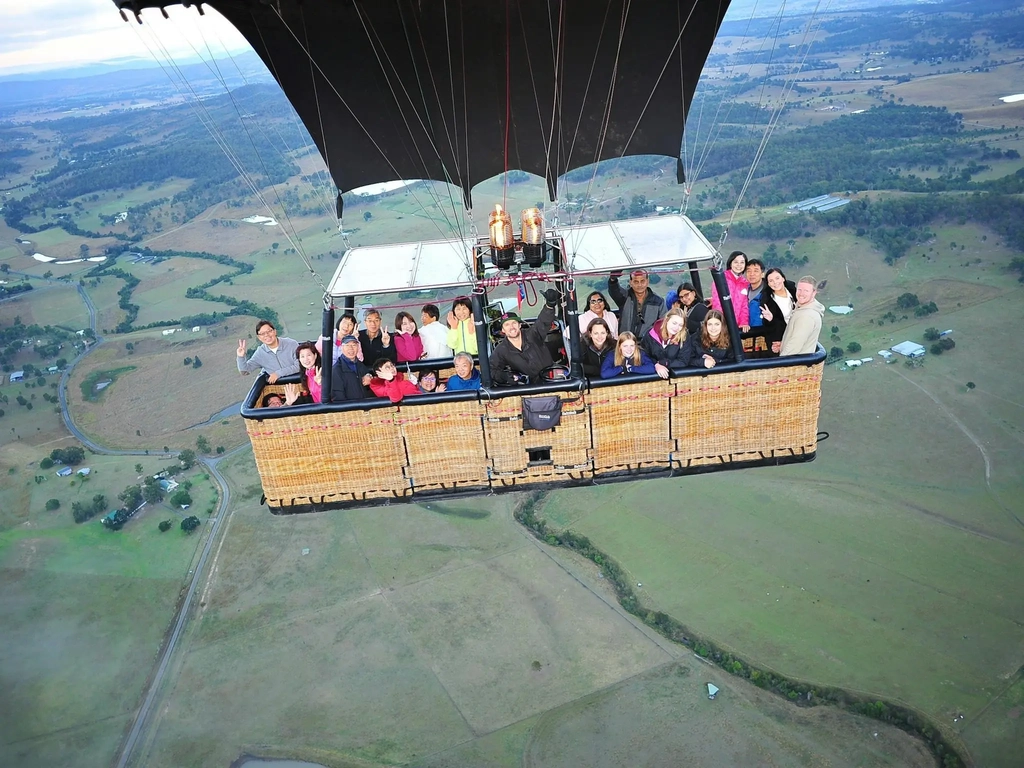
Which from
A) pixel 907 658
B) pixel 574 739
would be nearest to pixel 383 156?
pixel 574 739

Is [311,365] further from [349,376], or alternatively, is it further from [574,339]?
[574,339]

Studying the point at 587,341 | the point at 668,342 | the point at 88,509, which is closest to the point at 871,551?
the point at 668,342

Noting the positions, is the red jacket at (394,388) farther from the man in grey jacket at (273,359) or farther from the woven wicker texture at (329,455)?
the man in grey jacket at (273,359)

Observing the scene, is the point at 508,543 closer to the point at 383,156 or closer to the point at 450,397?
the point at 383,156

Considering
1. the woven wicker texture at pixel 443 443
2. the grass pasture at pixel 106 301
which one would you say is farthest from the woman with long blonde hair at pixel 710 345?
the grass pasture at pixel 106 301

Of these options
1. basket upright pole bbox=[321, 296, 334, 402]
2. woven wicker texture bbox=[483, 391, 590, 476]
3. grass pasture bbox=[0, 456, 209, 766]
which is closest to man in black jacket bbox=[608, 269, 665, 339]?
woven wicker texture bbox=[483, 391, 590, 476]

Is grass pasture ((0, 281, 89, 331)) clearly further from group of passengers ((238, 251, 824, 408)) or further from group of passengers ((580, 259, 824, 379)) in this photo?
group of passengers ((580, 259, 824, 379))
